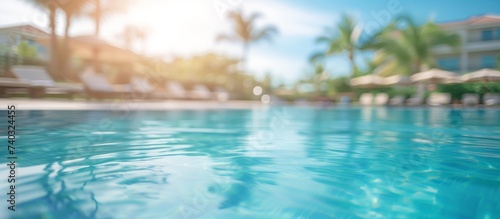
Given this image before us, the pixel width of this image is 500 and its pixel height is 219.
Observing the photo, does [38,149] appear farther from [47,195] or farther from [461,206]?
[461,206]

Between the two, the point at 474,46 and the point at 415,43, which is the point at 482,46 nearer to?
the point at 474,46

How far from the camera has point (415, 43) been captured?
2145 cm

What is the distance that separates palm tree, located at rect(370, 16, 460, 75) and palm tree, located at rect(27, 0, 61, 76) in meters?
21.7

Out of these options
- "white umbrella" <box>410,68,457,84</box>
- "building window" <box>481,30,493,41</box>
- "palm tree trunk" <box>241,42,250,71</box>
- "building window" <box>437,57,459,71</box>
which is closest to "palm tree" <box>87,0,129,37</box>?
"palm tree trunk" <box>241,42,250,71</box>

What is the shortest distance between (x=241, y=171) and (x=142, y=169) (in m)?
0.92

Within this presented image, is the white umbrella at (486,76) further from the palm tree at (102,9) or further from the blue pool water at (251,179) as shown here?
the palm tree at (102,9)

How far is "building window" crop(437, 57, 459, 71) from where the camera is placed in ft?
85.0

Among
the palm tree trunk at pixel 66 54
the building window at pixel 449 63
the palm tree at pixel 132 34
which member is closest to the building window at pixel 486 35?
the building window at pixel 449 63

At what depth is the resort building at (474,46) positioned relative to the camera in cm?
2114

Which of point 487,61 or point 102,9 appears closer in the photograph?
point 102,9

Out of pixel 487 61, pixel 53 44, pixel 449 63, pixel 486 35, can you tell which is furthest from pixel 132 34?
pixel 487 61

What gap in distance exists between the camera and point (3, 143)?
397cm

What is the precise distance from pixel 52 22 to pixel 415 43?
22.8 meters

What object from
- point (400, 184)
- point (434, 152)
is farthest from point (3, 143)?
point (434, 152)
